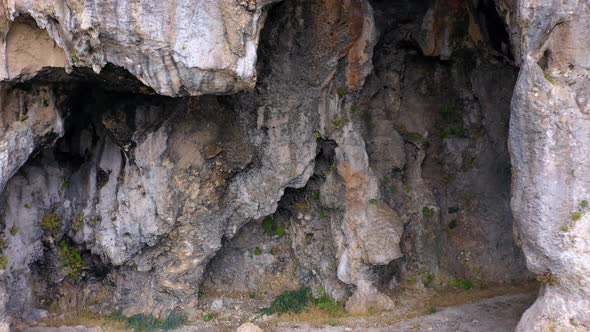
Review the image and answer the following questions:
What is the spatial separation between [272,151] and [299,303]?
4.23 metres

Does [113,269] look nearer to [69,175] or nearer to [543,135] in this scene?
[69,175]

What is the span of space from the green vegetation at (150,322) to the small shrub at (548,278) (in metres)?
8.63

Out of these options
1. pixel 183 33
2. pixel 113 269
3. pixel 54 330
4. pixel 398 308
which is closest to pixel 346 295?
pixel 398 308

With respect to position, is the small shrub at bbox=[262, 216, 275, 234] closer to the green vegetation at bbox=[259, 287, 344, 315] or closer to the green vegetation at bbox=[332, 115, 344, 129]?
the green vegetation at bbox=[259, 287, 344, 315]

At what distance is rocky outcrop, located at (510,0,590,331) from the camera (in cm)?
905

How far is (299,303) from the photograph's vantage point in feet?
47.5

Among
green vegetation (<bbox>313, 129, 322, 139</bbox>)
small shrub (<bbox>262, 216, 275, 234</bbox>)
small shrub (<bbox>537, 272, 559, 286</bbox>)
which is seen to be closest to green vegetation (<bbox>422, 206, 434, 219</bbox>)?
green vegetation (<bbox>313, 129, 322, 139</bbox>)

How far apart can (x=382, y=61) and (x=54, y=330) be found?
36.1 feet

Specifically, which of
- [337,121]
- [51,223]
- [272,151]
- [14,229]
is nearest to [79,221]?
[51,223]

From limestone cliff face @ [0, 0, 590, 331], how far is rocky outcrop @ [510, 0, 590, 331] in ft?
0.15

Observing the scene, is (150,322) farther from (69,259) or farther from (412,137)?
(412,137)

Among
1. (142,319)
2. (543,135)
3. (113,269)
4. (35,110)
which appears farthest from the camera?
(113,269)

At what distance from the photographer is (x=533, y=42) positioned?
30.6ft

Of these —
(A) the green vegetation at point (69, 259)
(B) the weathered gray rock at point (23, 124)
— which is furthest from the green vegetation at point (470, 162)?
(A) the green vegetation at point (69, 259)
